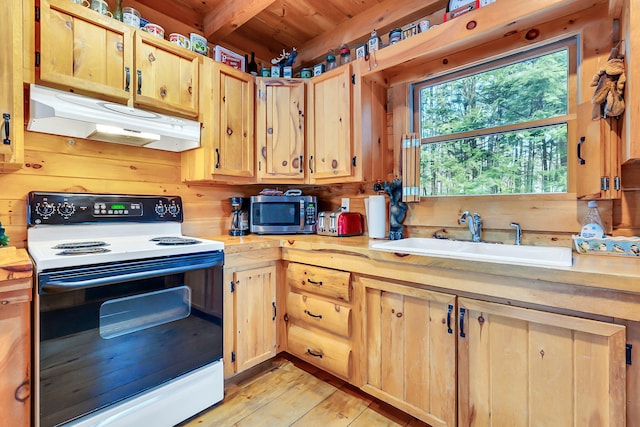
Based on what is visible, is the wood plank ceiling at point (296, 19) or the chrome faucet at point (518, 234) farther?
the wood plank ceiling at point (296, 19)

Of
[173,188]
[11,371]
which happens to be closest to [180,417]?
[11,371]

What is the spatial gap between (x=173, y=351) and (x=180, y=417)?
33 centimetres

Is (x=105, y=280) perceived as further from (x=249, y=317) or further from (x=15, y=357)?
(x=249, y=317)

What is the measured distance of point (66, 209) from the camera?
1.65 metres

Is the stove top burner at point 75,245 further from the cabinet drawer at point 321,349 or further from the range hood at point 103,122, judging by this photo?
the cabinet drawer at point 321,349

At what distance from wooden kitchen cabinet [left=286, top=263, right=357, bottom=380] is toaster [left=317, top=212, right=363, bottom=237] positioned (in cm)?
39

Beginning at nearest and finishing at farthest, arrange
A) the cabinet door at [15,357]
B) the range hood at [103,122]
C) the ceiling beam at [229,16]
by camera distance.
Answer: the cabinet door at [15,357]
the range hood at [103,122]
the ceiling beam at [229,16]

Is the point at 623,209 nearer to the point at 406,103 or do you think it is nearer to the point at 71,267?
the point at 406,103

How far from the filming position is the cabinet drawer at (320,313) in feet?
5.67

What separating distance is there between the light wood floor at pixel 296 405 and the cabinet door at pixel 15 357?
27.2 inches

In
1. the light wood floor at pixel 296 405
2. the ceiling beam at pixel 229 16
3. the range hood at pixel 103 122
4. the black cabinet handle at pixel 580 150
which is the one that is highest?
the ceiling beam at pixel 229 16

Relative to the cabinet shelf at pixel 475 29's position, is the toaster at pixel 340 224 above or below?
below

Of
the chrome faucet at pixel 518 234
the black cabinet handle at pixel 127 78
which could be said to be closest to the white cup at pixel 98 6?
the black cabinet handle at pixel 127 78

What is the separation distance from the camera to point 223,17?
2.14m
